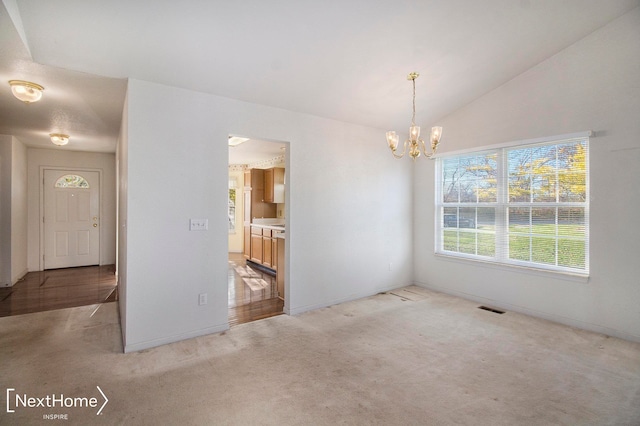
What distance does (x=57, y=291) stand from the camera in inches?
190

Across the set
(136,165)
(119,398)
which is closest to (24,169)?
(136,165)

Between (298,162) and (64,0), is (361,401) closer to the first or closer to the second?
(298,162)

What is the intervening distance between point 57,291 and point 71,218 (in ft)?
7.91

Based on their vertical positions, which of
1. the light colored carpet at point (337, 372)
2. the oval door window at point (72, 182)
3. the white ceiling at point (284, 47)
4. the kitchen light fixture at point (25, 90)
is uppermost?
the white ceiling at point (284, 47)

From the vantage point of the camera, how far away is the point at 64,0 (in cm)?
208

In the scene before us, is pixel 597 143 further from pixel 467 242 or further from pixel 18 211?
pixel 18 211

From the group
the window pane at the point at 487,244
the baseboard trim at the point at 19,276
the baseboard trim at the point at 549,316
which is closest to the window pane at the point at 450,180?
the window pane at the point at 487,244

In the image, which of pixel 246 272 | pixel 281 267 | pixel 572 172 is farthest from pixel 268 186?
pixel 572 172

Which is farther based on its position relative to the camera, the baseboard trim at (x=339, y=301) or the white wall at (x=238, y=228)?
the white wall at (x=238, y=228)

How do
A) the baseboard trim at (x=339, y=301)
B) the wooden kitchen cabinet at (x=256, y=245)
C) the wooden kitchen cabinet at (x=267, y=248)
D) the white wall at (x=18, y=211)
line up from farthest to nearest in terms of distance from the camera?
the wooden kitchen cabinet at (x=256, y=245)
the wooden kitchen cabinet at (x=267, y=248)
the white wall at (x=18, y=211)
the baseboard trim at (x=339, y=301)

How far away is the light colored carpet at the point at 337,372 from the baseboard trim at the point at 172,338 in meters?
0.09

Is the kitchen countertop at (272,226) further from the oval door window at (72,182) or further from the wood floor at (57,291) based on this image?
the oval door window at (72,182)

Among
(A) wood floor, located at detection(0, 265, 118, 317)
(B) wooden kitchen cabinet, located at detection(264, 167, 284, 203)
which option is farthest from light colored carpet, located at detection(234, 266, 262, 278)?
(A) wood floor, located at detection(0, 265, 118, 317)

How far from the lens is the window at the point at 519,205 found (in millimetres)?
3635
